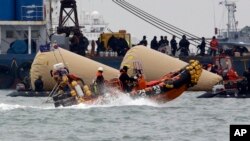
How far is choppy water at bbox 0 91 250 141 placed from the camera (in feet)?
124

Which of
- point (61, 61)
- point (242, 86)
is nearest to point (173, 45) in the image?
point (61, 61)

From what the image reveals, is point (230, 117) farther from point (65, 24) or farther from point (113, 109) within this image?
point (65, 24)

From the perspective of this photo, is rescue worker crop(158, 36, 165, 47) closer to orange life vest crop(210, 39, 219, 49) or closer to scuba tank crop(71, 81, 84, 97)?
orange life vest crop(210, 39, 219, 49)

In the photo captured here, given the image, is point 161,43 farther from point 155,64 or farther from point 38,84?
point 38,84

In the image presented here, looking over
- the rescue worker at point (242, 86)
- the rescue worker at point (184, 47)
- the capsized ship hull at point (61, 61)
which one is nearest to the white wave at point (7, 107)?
the rescue worker at point (242, 86)

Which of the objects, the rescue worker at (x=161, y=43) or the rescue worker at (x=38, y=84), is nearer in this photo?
the rescue worker at (x=38, y=84)

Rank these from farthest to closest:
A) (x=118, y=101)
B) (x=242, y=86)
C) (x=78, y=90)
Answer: (x=242, y=86) → (x=118, y=101) → (x=78, y=90)

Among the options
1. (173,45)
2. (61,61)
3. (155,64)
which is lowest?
(155,64)

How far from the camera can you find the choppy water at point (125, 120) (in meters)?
37.7

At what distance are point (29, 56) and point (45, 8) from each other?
6.28 m

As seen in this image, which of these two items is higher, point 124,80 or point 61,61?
point 61,61

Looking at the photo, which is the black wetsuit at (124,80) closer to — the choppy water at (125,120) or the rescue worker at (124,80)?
the rescue worker at (124,80)

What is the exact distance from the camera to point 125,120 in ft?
140

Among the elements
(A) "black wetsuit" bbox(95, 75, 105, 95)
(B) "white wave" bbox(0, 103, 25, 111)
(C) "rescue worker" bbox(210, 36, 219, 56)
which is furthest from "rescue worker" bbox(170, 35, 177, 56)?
(A) "black wetsuit" bbox(95, 75, 105, 95)
